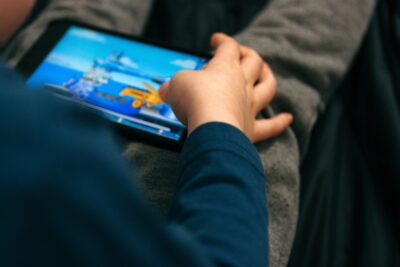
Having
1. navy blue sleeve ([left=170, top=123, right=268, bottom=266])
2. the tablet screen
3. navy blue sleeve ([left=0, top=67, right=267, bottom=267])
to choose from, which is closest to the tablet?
the tablet screen

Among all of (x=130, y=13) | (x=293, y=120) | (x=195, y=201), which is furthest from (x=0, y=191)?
(x=130, y=13)

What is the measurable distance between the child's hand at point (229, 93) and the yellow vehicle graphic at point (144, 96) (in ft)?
0.14

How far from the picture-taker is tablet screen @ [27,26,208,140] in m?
0.50

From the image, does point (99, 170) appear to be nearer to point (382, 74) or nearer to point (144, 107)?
point (144, 107)

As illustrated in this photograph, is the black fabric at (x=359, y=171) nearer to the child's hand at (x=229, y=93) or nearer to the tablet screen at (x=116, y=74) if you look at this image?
the child's hand at (x=229, y=93)

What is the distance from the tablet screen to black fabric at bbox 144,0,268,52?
0.50 feet

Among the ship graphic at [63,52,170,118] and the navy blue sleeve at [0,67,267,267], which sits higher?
the navy blue sleeve at [0,67,267,267]

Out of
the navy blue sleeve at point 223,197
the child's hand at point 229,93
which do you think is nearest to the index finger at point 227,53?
the child's hand at point 229,93

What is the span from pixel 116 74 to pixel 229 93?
185 mm

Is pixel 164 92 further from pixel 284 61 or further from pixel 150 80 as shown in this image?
pixel 284 61

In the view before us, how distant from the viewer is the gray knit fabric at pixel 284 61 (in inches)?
18.3

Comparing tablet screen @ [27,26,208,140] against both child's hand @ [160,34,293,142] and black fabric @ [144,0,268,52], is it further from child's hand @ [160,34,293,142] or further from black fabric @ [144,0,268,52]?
black fabric @ [144,0,268,52]

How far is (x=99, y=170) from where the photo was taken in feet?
0.69

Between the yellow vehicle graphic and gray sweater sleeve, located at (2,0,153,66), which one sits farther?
gray sweater sleeve, located at (2,0,153,66)
